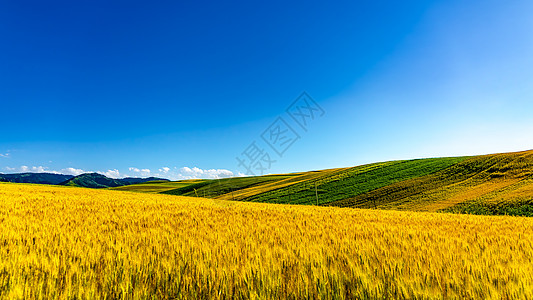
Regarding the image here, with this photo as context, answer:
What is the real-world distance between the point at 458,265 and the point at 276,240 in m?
2.59

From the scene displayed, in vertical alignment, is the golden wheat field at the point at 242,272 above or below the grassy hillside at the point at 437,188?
above

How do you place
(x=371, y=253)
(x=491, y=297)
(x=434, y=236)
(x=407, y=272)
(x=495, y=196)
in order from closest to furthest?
1. (x=491, y=297)
2. (x=407, y=272)
3. (x=371, y=253)
4. (x=434, y=236)
5. (x=495, y=196)

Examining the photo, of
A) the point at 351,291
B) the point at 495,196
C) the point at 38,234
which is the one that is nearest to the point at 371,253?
the point at 351,291

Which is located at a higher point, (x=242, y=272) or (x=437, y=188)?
(x=242, y=272)

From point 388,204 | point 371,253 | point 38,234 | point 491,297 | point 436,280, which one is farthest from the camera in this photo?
point 388,204

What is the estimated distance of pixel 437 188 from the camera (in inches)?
1394

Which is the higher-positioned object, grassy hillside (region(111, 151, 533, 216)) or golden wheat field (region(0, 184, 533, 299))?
golden wheat field (region(0, 184, 533, 299))

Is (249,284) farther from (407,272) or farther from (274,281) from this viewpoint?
(407,272)

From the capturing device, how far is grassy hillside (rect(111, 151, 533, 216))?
25531mm

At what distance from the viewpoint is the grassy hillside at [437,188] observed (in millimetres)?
25531

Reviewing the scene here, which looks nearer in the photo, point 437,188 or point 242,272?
point 242,272

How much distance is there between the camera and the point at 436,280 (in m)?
2.67

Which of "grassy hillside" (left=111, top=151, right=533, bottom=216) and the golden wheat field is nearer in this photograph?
the golden wheat field

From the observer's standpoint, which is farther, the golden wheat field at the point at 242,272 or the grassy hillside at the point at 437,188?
the grassy hillside at the point at 437,188
